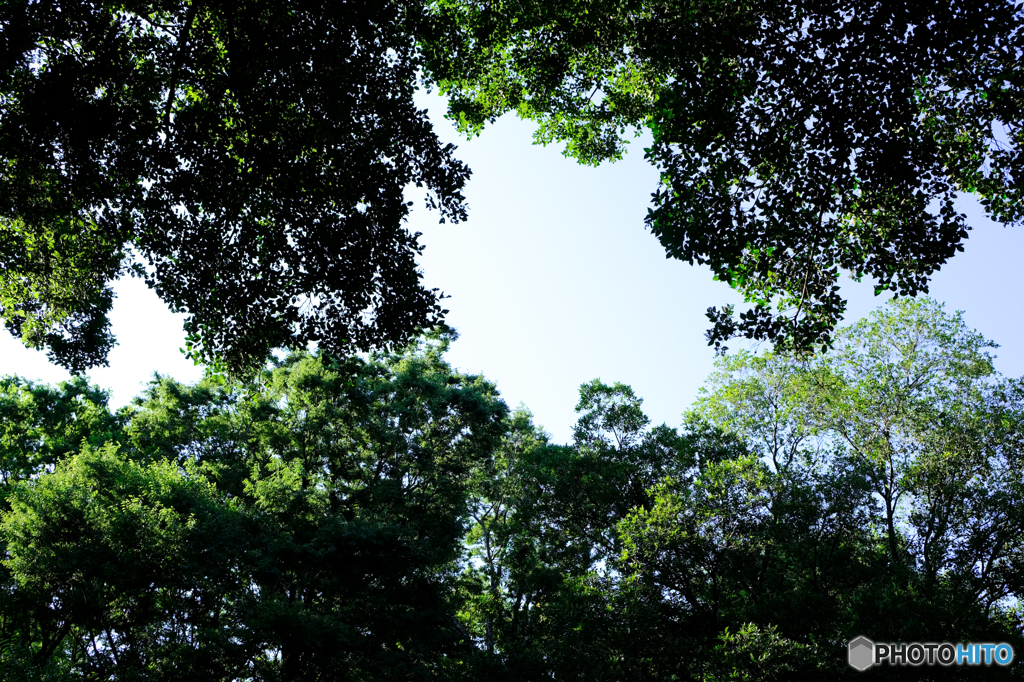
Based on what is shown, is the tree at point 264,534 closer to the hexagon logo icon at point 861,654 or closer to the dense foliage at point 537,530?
the dense foliage at point 537,530

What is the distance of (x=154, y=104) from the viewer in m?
7.60

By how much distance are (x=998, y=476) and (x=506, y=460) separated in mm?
16376

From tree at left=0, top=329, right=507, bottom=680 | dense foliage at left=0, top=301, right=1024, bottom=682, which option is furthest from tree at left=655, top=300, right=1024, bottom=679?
tree at left=0, top=329, right=507, bottom=680

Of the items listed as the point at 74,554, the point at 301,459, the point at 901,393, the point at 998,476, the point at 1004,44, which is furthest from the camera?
the point at 301,459

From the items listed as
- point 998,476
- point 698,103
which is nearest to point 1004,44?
point 698,103

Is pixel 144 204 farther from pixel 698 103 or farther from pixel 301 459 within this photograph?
pixel 301 459

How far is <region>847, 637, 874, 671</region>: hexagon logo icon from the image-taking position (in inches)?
531

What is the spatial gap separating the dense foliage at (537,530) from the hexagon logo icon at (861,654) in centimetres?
26

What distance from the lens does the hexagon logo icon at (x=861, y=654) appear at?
44.2 feet

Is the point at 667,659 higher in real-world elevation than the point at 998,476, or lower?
lower

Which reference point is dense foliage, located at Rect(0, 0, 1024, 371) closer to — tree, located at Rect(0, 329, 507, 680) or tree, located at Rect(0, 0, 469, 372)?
tree, located at Rect(0, 0, 469, 372)

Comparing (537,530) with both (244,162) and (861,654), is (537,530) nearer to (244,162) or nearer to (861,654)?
(861,654)

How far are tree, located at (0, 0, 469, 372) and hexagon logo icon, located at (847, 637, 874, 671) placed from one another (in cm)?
1238

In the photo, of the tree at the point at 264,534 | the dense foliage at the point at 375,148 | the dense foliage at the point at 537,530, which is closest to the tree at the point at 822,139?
the dense foliage at the point at 375,148
